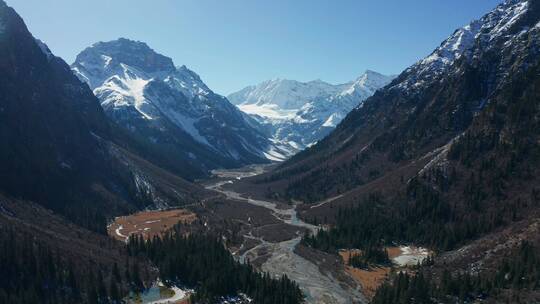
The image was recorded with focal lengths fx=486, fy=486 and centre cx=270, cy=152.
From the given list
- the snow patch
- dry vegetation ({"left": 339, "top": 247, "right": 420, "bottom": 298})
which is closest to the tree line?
dry vegetation ({"left": 339, "top": 247, "right": 420, "bottom": 298})

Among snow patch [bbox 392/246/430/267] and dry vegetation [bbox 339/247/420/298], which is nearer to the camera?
dry vegetation [bbox 339/247/420/298]

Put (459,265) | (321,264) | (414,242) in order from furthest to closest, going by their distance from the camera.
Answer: (414,242) → (321,264) → (459,265)

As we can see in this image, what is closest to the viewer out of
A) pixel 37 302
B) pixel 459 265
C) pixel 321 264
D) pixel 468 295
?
pixel 37 302

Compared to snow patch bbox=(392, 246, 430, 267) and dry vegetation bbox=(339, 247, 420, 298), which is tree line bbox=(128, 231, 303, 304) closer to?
dry vegetation bbox=(339, 247, 420, 298)

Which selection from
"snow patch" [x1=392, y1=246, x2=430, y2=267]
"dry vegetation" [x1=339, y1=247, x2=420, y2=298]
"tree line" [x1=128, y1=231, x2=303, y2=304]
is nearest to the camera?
"tree line" [x1=128, y1=231, x2=303, y2=304]

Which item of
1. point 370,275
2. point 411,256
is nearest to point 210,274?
point 370,275

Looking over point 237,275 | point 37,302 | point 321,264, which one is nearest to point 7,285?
point 37,302

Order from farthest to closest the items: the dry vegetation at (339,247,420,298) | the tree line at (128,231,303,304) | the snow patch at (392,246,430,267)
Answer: the snow patch at (392,246,430,267) < the dry vegetation at (339,247,420,298) < the tree line at (128,231,303,304)

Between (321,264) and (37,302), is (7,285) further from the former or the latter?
(321,264)

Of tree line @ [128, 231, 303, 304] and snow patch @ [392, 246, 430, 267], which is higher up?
snow patch @ [392, 246, 430, 267]

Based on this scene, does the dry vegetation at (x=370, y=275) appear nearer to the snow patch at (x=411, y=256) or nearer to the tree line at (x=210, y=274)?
the snow patch at (x=411, y=256)

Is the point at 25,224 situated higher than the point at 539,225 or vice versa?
the point at 539,225
